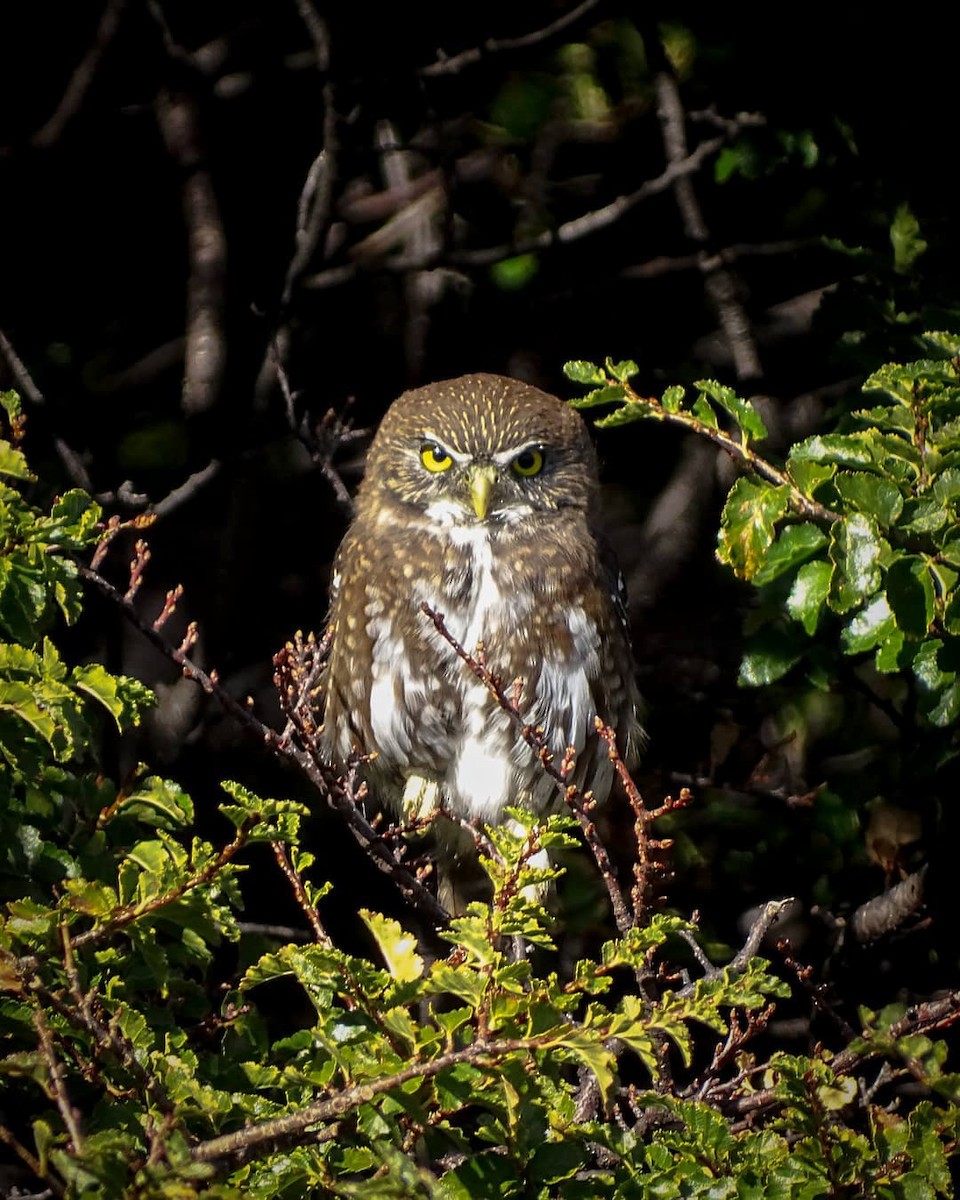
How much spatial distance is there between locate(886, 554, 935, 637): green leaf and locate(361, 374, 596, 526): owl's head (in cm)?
117

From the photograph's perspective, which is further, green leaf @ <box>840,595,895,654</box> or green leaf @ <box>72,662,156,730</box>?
green leaf @ <box>840,595,895,654</box>

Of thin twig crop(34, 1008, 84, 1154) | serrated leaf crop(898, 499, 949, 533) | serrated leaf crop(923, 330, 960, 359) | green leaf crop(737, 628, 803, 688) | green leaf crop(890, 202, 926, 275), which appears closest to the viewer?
thin twig crop(34, 1008, 84, 1154)

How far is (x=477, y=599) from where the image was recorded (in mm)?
3326

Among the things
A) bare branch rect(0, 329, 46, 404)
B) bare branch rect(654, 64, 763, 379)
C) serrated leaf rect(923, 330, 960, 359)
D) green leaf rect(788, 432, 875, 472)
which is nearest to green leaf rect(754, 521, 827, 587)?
green leaf rect(788, 432, 875, 472)

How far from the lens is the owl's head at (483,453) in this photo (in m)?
3.31

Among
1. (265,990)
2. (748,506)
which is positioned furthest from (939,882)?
(265,990)

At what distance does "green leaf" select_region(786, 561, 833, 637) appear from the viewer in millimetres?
2420

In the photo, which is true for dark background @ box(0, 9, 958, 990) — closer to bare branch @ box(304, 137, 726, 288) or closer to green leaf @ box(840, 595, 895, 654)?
bare branch @ box(304, 137, 726, 288)

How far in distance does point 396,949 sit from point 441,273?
2.95 m

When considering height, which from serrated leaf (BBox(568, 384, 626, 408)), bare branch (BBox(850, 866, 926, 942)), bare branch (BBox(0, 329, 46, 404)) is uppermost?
bare branch (BBox(0, 329, 46, 404))

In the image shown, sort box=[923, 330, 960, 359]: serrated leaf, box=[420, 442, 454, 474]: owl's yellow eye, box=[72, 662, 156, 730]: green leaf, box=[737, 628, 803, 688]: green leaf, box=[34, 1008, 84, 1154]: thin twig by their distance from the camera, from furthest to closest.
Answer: box=[420, 442, 454, 474]: owl's yellow eye, box=[737, 628, 803, 688]: green leaf, box=[923, 330, 960, 359]: serrated leaf, box=[72, 662, 156, 730]: green leaf, box=[34, 1008, 84, 1154]: thin twig

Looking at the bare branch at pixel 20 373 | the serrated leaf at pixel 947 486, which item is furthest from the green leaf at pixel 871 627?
the bare branch at pixel 20 373

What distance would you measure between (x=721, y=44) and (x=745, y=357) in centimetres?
91

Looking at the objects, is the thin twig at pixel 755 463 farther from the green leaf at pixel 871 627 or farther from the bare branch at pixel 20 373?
the bare branch at pixel 20 373
